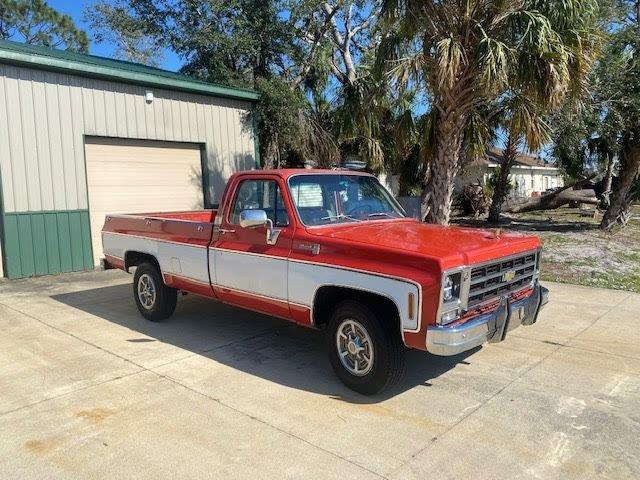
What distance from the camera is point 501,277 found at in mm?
4684

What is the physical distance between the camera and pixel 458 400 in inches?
178

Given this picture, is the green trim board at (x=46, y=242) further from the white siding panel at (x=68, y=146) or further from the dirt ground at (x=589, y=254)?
the dirt ground at (x=589, y=254)

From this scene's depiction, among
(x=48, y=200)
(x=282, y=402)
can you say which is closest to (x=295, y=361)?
(x=282, y=402)

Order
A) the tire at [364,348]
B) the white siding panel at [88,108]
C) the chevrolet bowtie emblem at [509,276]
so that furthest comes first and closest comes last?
the white siding panel at [88,108] → the chevrolet bowtie emblem at [509,276] → the tire at [364,348]

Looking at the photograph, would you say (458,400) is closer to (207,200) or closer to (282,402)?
(282,402)

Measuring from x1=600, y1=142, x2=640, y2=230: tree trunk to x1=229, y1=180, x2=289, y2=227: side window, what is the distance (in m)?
12.4

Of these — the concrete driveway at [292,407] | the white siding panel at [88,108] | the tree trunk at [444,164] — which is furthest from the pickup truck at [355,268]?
the white siding panel at [88,108]

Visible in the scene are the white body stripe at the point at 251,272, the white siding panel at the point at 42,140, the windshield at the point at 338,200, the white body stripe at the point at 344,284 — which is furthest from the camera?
the white siding panel at the point at 42,140

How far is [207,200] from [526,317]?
386 inches

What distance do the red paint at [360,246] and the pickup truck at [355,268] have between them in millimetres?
10

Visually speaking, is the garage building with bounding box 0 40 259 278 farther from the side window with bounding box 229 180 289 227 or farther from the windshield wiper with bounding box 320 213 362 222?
the windshield wiper with bounding box 320 213 362 222

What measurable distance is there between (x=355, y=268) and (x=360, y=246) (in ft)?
0.61

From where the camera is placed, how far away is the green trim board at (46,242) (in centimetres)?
1003

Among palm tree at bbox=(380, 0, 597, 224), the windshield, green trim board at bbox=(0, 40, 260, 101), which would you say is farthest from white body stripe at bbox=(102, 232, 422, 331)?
palm tree at bbox=(380, 0, 597, 224)
